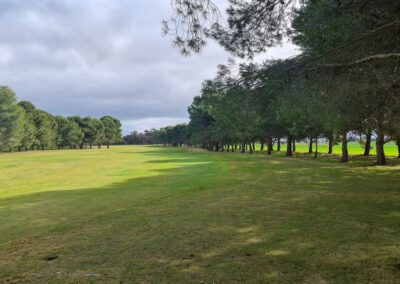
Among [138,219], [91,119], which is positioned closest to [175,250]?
[138,219]

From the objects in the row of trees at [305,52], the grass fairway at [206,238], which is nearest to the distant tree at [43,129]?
the grass fairway at [206,238]

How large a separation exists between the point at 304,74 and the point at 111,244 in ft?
21.6

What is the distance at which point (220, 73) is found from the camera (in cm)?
1081

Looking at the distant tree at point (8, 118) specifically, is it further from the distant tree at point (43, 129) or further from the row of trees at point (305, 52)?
the row of trees at point (305, 52)

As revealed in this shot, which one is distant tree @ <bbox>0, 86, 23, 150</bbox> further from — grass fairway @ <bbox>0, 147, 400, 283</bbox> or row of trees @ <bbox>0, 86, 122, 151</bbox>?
grass fairway @ <bbox>0, 147, 400, 283</bbox>

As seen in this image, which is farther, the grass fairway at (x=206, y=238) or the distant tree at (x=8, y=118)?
the distant tree at (x=8, y=118)

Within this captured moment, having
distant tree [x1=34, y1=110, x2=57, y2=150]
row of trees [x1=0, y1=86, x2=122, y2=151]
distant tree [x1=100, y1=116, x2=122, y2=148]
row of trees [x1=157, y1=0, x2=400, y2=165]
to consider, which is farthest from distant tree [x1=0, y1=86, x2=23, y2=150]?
row of trees [x1=157, y1=0, x2=400, y2=165]

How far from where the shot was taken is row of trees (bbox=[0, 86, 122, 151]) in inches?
3447

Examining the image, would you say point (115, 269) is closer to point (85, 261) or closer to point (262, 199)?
point (85, 261)

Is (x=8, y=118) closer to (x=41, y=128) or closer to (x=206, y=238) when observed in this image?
(x=41, y=128)

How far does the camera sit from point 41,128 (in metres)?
114

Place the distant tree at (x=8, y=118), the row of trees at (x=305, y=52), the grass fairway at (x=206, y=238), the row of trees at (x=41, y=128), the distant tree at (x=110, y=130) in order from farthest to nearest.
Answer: the distant tree at (x=110, y=130)
the row of trees at (x=41, y=128)
the distant tree at (x=8, y=118)
the row of trees at (x=305, y=52)
the grass fairway at (x=206, y=238)

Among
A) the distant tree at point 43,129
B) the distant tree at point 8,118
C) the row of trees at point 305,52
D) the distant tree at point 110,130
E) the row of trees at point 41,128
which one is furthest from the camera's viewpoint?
the distant tree at point 110,130

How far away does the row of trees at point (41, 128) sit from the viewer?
87.6 metres
